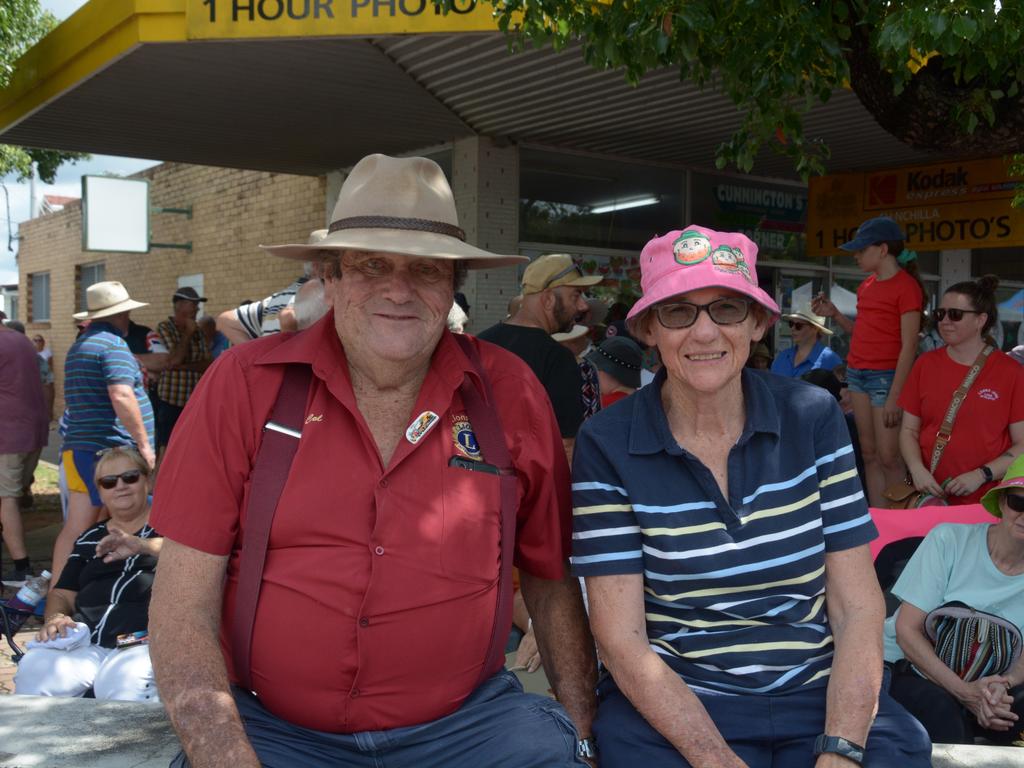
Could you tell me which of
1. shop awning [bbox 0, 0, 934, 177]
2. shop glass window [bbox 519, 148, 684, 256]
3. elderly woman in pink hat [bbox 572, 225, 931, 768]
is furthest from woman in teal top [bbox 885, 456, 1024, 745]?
shop glass window [bbox 519, 148, 684, 256]

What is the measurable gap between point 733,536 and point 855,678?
0.43 m

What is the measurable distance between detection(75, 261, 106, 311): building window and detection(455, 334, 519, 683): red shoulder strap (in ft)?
56.7

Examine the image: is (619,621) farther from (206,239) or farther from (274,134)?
(206,239)

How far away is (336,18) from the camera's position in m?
6.21

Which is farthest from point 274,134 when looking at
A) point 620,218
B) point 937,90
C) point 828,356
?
point 937,90

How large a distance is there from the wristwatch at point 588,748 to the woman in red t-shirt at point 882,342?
13.8ft

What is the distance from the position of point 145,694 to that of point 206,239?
10656 millimetres

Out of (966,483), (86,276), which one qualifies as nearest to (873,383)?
(966,483)

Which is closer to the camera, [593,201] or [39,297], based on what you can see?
[593,201]

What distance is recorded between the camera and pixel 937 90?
4.48 m

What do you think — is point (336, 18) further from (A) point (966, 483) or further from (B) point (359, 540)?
(B) point (359, 540)

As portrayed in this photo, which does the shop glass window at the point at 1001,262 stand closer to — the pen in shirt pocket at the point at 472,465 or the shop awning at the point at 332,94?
the shop awning at the point at 332,94

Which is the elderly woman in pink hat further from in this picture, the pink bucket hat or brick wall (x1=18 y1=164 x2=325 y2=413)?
brick wall (x1=18 y1=164 x2=325 y2=413)

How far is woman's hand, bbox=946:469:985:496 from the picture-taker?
16.0 feet
